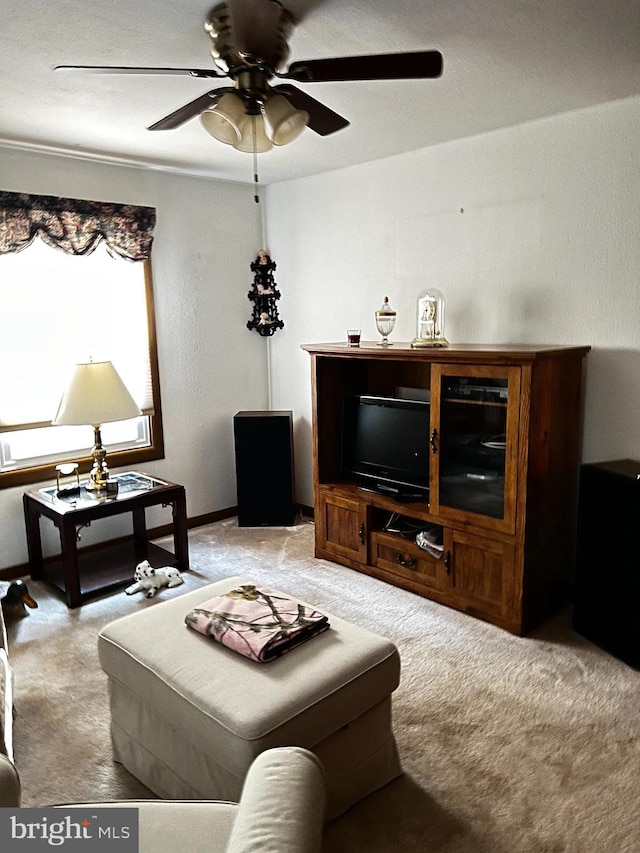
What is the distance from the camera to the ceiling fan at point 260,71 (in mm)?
1784

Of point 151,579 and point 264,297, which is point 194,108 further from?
point 264,297

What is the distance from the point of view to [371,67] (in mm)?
1814

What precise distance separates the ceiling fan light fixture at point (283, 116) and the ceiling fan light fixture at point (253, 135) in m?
0.06

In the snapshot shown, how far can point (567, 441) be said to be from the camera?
9.96 feet

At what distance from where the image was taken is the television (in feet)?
11.1

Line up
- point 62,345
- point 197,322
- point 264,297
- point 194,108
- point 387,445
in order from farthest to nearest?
1. point 264,297
2. point 197,322
3. point 62,345
4. point 387,445
5. point 194,108

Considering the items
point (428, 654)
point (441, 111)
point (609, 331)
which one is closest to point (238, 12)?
point (441, 111)

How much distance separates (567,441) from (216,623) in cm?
193

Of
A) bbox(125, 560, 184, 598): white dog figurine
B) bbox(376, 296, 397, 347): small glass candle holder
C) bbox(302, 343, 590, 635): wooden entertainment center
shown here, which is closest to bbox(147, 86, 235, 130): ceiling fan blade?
bbox(302, 343, 590, 635): wooden entertainment center

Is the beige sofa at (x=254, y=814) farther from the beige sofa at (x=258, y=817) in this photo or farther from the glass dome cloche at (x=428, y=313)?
the glass dome cloche at (x=428, y=313)

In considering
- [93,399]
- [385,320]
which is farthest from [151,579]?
[385,320]

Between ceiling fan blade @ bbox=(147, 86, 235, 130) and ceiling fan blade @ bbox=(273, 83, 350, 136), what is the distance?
0.18 metres

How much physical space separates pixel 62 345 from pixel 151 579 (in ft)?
4.92

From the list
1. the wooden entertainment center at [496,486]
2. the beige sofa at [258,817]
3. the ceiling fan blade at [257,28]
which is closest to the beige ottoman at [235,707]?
the beige sofa at [258,817]
